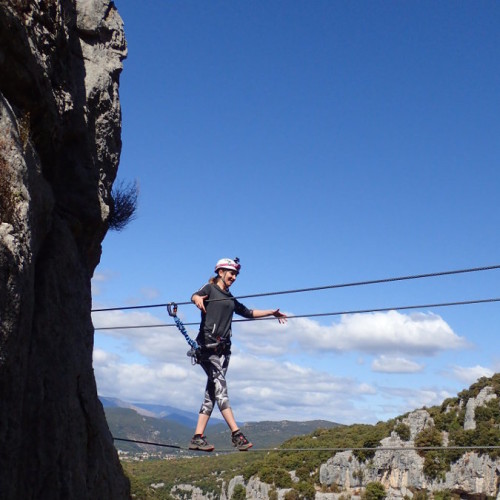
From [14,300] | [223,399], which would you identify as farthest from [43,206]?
[223,399]

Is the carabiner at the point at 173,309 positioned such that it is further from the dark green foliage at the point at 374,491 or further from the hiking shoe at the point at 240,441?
the dark green foliage at the point at 374,491

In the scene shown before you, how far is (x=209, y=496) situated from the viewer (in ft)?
332

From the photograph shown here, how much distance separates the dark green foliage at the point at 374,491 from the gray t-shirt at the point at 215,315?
67.9m

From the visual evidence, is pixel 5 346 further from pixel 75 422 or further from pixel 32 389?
pixel 75 422

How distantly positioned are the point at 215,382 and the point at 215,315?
97 cm

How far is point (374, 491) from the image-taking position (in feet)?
236

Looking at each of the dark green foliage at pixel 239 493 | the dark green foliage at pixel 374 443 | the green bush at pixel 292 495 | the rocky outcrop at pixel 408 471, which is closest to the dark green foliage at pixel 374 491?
the dark green foliage at pixel 374 443

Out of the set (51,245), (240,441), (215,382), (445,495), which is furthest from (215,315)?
(445,495)

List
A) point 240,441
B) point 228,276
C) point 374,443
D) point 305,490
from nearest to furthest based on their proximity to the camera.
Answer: point 240,441, point 228,276, point 305,490, point 374,443

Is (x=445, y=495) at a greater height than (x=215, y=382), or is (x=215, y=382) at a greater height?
(x=215, y=382)

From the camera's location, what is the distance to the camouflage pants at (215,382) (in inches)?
375

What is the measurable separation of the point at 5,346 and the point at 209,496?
102307 mm

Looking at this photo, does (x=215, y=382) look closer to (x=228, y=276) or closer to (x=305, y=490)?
(x=228, y=276)

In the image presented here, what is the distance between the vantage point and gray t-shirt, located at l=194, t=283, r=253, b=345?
31.6 ft
